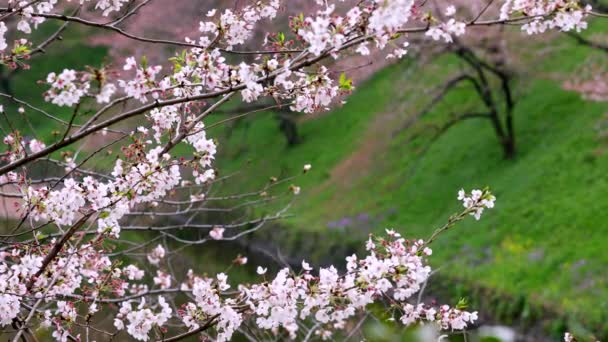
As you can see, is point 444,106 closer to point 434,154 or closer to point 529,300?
point 434,154

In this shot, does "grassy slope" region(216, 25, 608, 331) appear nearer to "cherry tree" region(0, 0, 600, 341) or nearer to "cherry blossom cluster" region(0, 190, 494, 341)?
"cherry blossom cluster" region(0, 190, 494, 341)

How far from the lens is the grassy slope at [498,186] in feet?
49.4

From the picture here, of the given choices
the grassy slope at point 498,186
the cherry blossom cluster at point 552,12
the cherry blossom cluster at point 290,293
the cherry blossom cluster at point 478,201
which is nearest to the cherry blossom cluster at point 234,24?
the cherry blossom cluster at point 290,293

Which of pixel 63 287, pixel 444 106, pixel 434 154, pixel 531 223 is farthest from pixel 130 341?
pixel 444 106

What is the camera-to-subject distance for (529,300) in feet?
46.4

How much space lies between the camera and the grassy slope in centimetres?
1505

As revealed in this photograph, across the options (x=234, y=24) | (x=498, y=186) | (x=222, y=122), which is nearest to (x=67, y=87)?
(x=222, y=122)

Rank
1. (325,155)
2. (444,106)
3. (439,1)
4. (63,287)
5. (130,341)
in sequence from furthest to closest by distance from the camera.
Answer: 1. (325,155)
2. (444,106)
3. (439,1)
4. (130,341)
5. (63,287)

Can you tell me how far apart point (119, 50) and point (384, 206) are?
11143 millimetres

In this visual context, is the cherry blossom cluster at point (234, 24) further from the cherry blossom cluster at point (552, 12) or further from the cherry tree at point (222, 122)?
the cherry blossom cluster at point (552, 12)

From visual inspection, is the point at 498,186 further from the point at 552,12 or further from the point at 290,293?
the point at 290,293

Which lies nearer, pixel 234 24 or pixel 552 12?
pixel 552 12

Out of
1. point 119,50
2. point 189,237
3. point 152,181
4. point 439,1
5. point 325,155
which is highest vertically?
point 152,181

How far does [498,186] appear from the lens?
65.4 feet
